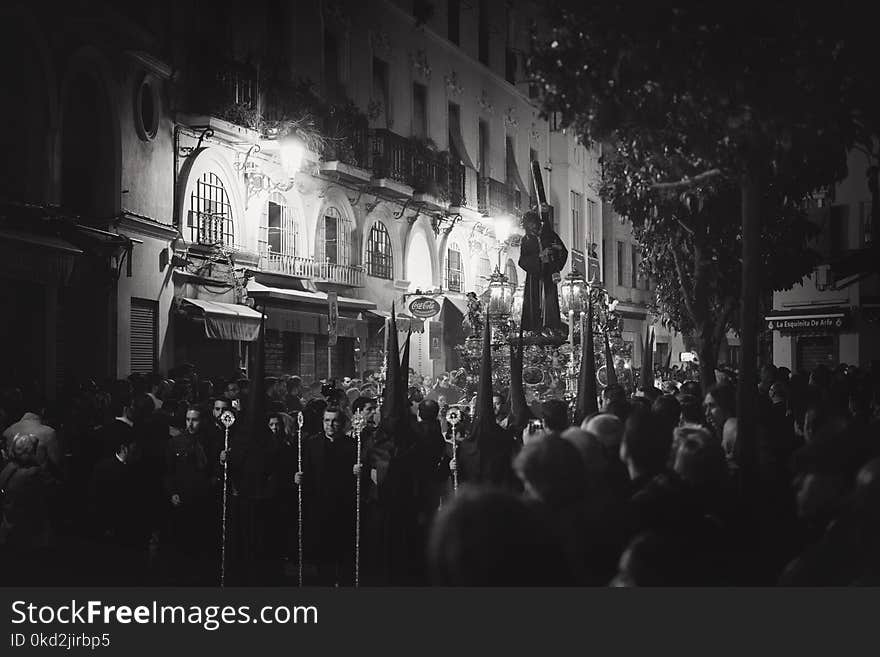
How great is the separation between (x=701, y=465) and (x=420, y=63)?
95.7 ft

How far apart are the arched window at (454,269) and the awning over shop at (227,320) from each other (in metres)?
11.7

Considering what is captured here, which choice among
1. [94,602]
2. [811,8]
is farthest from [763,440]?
[94,602]

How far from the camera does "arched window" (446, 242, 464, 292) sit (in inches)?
1358

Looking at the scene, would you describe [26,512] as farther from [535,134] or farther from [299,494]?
[535,134]

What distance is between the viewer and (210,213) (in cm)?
2316

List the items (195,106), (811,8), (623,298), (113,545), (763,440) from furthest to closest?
(623,298) < (195,106) < (113,545) < (763,440) < (811,8)

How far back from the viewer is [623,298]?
49312 millimetres

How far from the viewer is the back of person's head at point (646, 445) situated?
5.48 m

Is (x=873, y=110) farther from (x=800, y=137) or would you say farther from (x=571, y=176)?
(x=571, y=176)

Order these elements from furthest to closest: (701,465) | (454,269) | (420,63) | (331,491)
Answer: (454,269) < (420,63) < (331,491) < (701,465)

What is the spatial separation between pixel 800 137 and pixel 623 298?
1635 inches

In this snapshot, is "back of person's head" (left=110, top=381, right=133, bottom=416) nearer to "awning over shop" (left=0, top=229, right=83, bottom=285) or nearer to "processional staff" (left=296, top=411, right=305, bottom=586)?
"awning over shop" (left=0, top=229, right=83, bottom=285)

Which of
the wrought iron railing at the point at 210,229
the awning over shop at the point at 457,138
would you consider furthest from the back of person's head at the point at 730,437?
the awning over shop at the point at 457,138

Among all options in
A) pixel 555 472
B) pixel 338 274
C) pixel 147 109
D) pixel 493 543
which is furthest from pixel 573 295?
pixel 493 543
